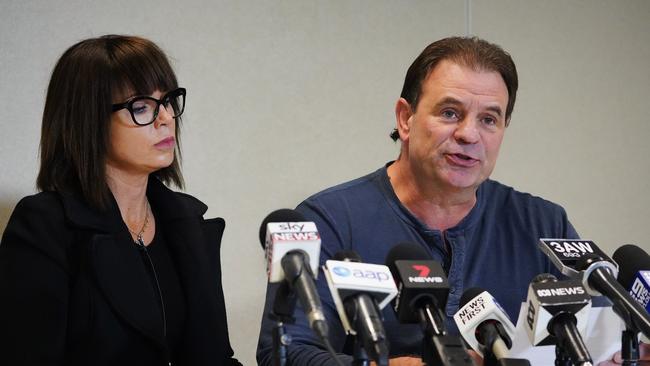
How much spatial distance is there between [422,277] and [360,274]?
0.10m

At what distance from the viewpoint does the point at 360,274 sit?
46.3 inches

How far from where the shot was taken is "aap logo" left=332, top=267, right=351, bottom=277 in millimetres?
1161

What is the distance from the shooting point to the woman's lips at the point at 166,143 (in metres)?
2.21

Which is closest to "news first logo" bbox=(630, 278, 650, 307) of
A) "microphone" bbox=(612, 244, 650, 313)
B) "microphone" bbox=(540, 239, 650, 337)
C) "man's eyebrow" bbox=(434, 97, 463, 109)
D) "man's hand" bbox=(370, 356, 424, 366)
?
"microphone" bbox=(612, 244, 650, 313)

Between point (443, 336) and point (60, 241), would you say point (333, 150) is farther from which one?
point (443, 336)

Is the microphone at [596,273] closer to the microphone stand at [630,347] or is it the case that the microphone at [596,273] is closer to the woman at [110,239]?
the microphone stand at [630,347]

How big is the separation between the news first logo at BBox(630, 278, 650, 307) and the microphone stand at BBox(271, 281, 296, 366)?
2.27 ft

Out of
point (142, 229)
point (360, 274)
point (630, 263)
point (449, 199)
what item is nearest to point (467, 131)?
point (449, 199)

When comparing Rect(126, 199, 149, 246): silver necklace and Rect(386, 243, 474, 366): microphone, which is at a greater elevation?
Rect(386, 243, 474, 366): microphone

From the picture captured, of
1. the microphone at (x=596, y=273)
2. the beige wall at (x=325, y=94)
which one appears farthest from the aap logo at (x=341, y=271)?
the beige wall at (x=325, y=94)

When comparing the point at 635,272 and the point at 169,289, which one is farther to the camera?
the point at 169,289

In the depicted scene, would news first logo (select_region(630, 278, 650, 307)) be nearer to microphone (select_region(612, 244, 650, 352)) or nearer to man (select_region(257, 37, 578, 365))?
microphone (select_region(612, 244, 650, 352))

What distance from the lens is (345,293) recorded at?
1147 mm

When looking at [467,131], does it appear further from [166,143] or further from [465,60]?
[166,143]
